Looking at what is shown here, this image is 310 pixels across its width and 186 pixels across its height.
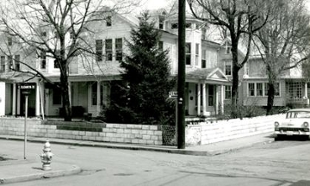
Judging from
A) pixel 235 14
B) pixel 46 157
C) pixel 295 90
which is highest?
pixel 235 14

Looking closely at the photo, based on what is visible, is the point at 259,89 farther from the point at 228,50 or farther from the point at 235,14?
the point at 235,14

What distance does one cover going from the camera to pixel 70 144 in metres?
20.4

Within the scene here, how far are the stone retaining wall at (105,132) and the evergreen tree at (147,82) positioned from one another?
112cm

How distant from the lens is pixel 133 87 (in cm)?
2072

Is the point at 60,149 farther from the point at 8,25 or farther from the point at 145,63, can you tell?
the point at 8,25

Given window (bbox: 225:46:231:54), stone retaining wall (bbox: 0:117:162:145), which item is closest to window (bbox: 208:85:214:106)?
window (bbox: 225:46:231:54)

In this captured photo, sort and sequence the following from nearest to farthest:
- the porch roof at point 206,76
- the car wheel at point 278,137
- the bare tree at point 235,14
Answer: the car wheel at point 278,137 → the bare tree at point 235,14 → the porch roof at point 206,76

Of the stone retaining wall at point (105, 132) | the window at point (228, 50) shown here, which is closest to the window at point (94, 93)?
the stone retaining wall at point (105, 132)

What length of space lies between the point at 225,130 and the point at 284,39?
1794cm

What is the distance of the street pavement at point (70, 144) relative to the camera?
35.8ft

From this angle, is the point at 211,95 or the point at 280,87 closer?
the point at 211,95

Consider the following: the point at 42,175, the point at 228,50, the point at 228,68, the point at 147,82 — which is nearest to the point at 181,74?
the point at 147,82

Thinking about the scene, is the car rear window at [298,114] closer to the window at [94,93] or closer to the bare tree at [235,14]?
the bare tree at [235,14]

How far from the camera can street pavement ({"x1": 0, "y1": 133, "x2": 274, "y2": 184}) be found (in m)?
10.9
